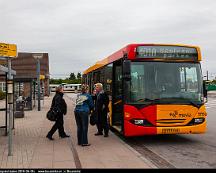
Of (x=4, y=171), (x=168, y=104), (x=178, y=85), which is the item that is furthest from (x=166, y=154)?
(x=4, y=171)

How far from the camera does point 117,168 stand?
690 cm

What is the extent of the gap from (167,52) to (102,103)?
2.60 meters

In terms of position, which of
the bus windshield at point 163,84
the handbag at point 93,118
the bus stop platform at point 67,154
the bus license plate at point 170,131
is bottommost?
the bus stop platform at point 67,154

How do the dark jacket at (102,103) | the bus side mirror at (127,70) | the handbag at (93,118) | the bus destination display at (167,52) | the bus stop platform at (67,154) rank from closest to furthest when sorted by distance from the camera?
the bus stop platform at (67,154)
the bus side mirror at (127,70)
the bus destination display at (167,52)
the handbag at (93,118)
the dark jacket at (102,103)

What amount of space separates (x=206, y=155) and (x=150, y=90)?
2389 millimetres

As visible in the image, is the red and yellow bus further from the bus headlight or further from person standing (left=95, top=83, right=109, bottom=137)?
person standing (left=95, top=83, right=109, bottom=137)

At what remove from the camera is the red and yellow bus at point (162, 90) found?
9.78m

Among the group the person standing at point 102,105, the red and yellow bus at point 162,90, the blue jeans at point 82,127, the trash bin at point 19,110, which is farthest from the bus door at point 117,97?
the trash bin at point 19,110

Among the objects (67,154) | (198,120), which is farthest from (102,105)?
(67,154)

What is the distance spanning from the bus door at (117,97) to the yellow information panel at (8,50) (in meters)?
3.45

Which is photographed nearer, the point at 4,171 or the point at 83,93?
the point at 4,171

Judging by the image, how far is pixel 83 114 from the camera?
9734 millimetres

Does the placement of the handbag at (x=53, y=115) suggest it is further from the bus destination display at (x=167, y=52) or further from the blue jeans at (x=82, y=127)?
the bus destination display at (x=167, y=52)

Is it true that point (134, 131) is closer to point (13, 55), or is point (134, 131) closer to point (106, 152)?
point (106, 152)
